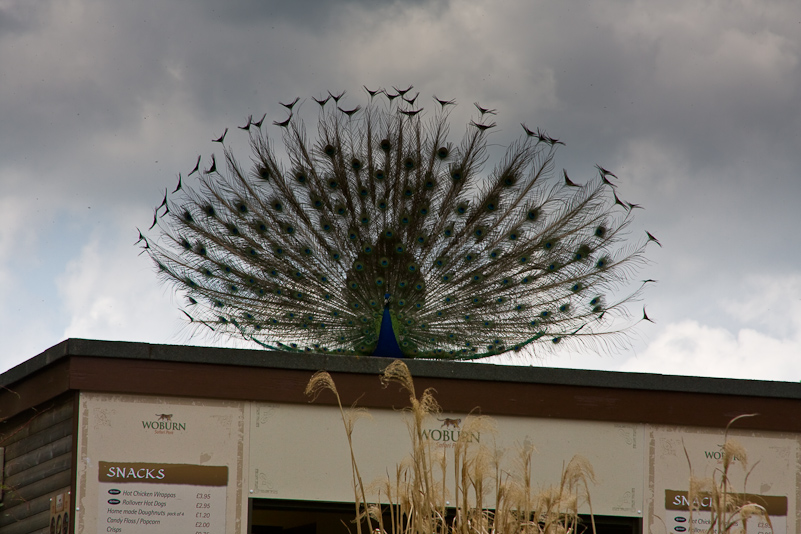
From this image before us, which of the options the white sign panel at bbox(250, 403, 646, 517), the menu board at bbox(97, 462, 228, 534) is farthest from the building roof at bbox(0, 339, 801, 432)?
the menu board at bbox(97, 462, 228, 534)

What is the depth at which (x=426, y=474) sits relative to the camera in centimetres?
385

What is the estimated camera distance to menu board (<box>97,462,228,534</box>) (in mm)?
8602

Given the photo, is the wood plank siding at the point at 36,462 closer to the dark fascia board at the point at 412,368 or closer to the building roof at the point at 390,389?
the building roof at the point at 390,389

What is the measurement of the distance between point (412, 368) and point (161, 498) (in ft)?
7.87

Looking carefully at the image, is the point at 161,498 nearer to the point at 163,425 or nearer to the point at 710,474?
the point at 163,425

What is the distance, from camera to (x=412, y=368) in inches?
359

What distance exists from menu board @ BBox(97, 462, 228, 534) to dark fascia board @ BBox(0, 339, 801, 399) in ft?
3.08

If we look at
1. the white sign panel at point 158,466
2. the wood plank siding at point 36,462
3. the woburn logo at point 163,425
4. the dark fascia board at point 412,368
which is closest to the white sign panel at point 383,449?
the white sign panel at point 158,466

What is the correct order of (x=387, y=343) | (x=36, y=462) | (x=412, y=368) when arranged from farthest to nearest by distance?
(x=387, y=343) < (x=36, y=462) < (x=412, y=368)

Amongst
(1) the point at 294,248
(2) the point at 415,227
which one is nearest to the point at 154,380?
(1) the point at 294,248

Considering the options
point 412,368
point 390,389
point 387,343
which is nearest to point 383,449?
point 390,389

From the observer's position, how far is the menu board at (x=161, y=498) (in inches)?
339

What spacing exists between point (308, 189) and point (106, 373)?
14.5ft

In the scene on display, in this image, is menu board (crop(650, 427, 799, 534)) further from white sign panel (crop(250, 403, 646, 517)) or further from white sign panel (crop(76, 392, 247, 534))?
white sign panel (crop(76, 392, 247, 534))
